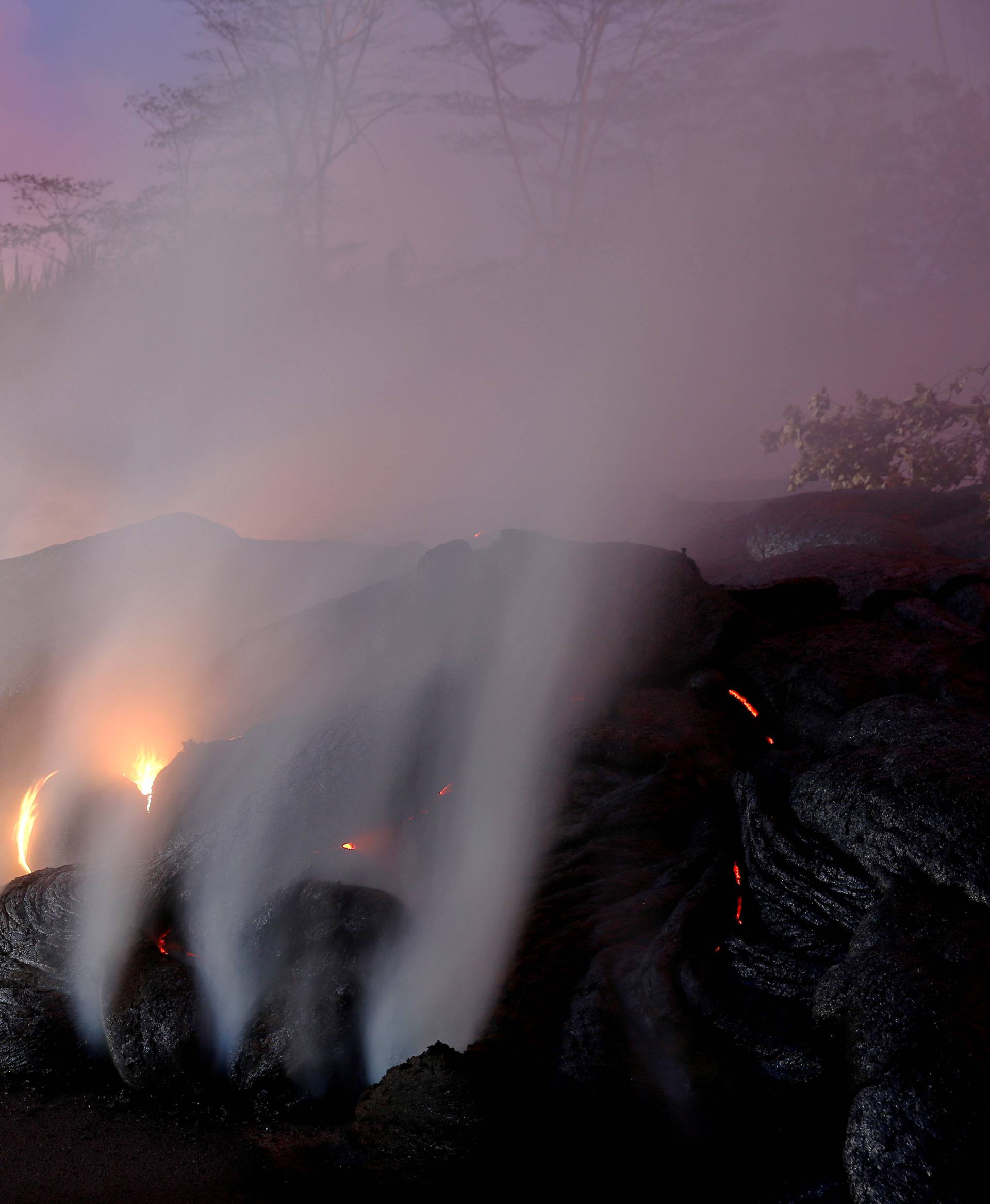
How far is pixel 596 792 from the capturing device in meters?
7.41

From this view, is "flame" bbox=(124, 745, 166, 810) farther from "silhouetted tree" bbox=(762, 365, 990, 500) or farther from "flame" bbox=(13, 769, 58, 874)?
"silhouetted tree" bbox=(762, 365, 990, 500)

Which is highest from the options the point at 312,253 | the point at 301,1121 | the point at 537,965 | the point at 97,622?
the point at 312,253

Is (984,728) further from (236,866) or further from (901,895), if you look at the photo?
(236,866)

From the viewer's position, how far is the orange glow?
8.38 metres

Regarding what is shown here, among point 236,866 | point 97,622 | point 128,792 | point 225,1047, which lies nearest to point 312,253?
point 97,622

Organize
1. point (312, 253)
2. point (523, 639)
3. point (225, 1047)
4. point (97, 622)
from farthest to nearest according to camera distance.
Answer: point (312, 253), point (97, 622), point (523, 639), point (225, 1047)

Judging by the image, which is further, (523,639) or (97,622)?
(97,622)

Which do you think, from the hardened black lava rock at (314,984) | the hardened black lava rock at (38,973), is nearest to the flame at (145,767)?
the hardened black lava rock at (38,973)

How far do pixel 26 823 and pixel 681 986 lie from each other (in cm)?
1078

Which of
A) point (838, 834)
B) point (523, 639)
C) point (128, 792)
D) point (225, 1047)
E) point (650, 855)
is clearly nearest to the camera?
point (838, 834)

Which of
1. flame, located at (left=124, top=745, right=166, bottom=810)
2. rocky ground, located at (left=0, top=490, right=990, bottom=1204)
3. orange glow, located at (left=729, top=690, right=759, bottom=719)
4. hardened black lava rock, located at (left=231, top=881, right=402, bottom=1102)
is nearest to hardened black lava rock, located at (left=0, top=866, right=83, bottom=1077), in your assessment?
rocky ground, located at (left=0, top=490, right=990, bottom=1204)

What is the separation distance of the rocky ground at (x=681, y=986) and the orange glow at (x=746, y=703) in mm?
17

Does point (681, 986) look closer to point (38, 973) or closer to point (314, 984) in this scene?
point (314, 984)

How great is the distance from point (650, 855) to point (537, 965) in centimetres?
143
